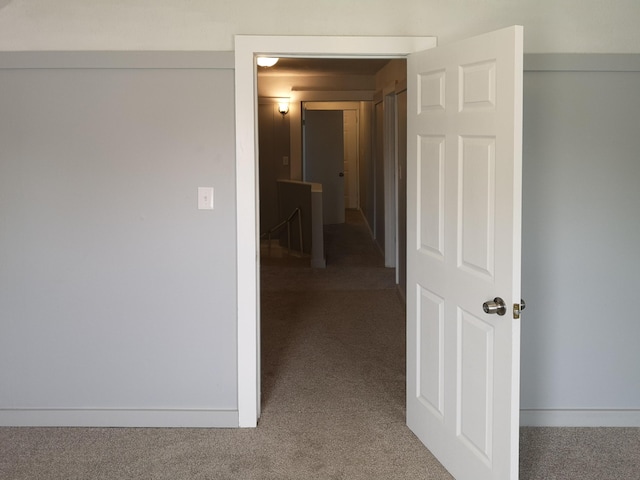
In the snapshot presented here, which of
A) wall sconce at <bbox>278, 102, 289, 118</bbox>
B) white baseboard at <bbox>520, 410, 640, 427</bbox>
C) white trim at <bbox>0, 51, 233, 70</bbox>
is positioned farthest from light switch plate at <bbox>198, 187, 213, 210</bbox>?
wall sconce at <bbox>278, 102, 289, 118</bbox>

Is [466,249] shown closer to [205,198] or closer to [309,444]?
[309,444]

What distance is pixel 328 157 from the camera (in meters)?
14.4

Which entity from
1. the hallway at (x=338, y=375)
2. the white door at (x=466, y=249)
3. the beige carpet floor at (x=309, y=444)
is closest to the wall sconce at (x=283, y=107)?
the hallway at (x=338, y=375)

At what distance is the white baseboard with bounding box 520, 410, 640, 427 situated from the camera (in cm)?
425

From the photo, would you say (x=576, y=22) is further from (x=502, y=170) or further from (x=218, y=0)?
(x=218, y=0)

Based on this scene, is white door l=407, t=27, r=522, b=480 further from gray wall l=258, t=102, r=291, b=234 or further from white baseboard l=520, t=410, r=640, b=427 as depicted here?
gray wall l=258, t=102, r=291, b=234

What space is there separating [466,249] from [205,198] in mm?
1419

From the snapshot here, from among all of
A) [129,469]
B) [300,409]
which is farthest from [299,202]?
[129,469]

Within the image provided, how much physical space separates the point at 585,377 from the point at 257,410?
1.71 metres

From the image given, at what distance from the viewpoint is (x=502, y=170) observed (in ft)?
10.2

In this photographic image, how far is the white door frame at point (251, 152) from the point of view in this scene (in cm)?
403

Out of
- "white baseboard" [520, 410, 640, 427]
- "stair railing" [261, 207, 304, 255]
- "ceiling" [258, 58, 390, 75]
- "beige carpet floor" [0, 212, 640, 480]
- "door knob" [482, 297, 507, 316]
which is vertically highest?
"ceiling" [258, 58, 390, 75]

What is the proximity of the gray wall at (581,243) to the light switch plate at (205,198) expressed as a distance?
158 centimetres

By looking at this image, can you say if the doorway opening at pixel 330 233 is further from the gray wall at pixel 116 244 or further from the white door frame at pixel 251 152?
the gray wall at pixel 116 244
